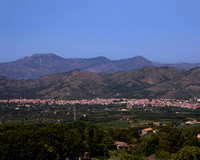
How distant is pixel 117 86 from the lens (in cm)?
18050

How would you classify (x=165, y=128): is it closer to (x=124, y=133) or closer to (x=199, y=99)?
(x=124, y=133)

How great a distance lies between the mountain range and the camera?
460 ft

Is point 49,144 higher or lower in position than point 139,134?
higher

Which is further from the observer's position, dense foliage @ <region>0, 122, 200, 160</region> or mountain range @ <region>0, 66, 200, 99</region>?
mountain range @ <region>0, 66, 200, 99</region>

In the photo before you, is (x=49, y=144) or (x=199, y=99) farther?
(x=199, y=99)

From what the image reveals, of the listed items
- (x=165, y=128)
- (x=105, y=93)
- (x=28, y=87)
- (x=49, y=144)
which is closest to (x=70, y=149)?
(x=49, y=144)

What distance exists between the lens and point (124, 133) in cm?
4731

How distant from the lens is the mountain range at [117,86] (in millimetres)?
140125

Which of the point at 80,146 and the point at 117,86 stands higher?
the point at 80,146

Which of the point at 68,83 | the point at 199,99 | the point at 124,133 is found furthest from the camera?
the point at 68,83

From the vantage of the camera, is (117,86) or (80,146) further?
(117,86)

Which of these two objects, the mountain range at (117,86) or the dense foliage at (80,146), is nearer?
the dense foliage at (80,146)

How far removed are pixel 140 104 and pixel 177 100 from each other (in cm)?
1754

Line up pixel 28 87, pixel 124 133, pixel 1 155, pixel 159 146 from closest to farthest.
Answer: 1. pixel 1 155
2. pixel 159 146
3. pixel 124 133
4. pixel 28 87
